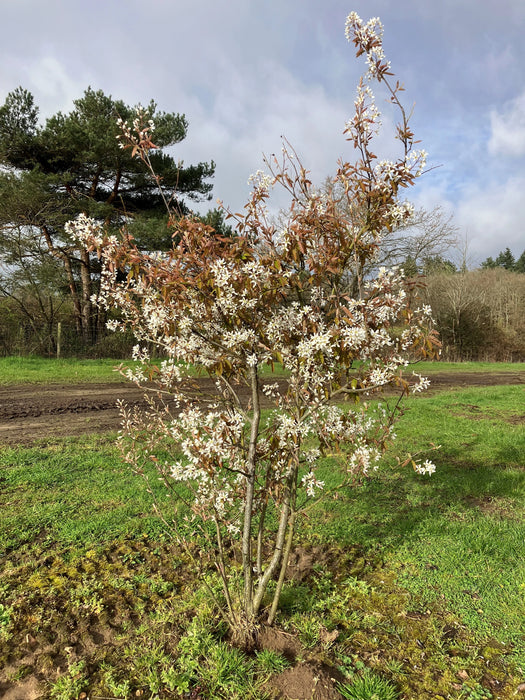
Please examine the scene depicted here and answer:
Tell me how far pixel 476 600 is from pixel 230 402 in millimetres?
2200

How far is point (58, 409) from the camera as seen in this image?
8430 mm

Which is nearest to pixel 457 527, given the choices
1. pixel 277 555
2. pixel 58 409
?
pixel 277 555

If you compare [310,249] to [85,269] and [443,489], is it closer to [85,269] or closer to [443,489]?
[443,489]

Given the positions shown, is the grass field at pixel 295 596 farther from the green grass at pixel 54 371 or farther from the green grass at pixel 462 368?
the green grass at pixel 462 368

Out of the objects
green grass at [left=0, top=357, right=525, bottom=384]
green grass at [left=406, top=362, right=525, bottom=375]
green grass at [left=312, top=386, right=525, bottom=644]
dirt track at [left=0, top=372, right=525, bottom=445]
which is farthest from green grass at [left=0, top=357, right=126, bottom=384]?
green grass at [left=406, top=362, right=525, bottom=375]

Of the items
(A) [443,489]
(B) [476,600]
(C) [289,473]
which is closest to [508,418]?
(A) [443,489]

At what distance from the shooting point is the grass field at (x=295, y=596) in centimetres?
223

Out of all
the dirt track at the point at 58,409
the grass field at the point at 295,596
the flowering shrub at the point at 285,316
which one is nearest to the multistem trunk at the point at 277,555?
the flowering shrub at the point at 285,316

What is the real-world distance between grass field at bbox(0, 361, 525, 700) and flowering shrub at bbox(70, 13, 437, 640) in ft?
1.33

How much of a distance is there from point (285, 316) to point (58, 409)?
7462 millimetres

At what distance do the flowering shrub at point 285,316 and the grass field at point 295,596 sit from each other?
1.33 ft

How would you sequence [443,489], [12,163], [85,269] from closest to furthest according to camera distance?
[443,489], [12,163], [85,269]

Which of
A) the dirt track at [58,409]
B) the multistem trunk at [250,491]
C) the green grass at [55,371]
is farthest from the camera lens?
the green grass at [55,371]

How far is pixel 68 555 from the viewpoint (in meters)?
3.31
